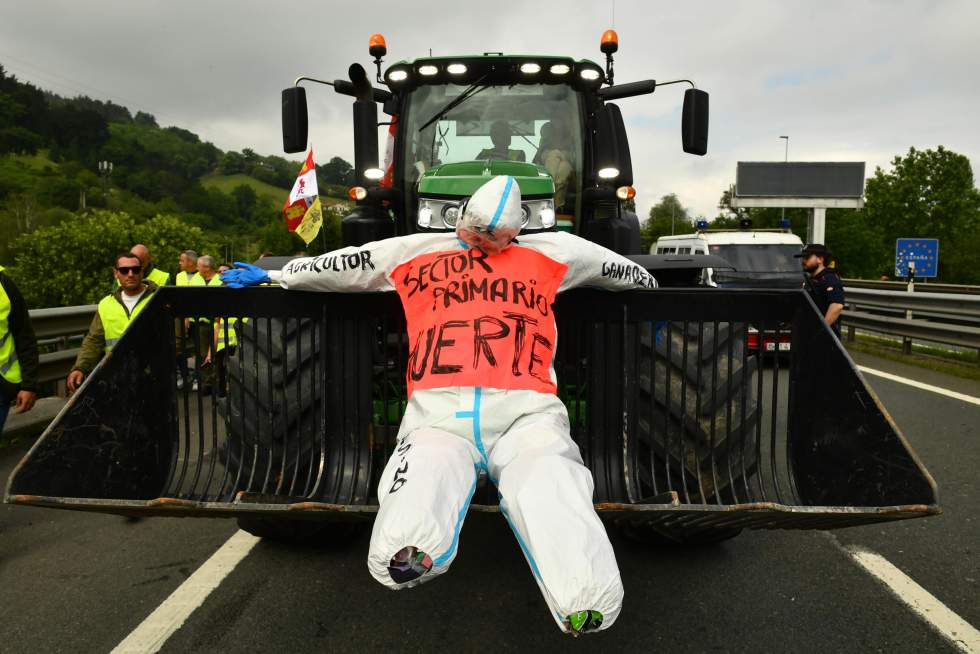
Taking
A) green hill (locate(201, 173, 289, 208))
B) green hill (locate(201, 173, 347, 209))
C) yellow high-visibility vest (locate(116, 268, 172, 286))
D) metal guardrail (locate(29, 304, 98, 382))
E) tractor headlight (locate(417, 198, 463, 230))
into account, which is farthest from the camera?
green hill (locate(201, 173, 289, 208))

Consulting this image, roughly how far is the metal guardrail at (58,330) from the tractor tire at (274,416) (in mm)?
4531

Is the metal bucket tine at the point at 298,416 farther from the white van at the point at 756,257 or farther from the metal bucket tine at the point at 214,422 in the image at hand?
the white van at the point at 756,257

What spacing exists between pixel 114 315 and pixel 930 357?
11.8 m

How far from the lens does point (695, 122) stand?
16.4 feet

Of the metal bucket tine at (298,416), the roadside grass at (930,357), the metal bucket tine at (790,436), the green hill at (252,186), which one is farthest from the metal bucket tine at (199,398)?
the green hill at (252,186)

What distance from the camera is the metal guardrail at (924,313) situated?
407 inches

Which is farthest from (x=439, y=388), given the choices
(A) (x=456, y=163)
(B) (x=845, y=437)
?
(A) (x=456, y=163)

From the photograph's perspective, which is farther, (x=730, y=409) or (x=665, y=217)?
(x=665, y=217)

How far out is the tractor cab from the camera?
498 cm

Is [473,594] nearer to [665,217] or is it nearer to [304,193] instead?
[304,193]

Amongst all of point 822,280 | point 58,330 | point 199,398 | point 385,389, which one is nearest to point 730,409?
point 385,389

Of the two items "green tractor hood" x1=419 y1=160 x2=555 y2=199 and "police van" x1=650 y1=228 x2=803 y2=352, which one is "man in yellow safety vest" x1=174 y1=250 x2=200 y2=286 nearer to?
"green tractor hood" x1=419 y1=160 x2=555 y2=199

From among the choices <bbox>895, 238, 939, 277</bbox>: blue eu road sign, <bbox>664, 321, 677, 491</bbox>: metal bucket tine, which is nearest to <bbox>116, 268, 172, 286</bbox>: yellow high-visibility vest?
<bbox>664, 321, 677, 491</bbox>: metal bucket tine

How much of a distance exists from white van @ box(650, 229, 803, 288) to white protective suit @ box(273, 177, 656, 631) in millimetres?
9886
